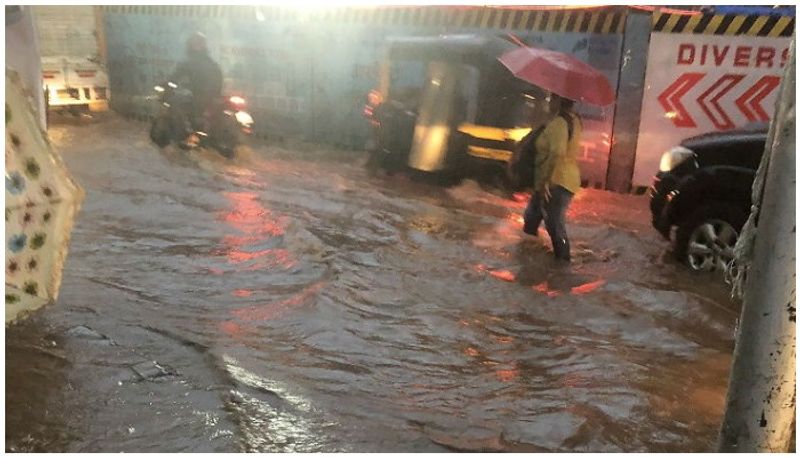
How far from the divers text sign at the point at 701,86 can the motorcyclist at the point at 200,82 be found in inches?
235

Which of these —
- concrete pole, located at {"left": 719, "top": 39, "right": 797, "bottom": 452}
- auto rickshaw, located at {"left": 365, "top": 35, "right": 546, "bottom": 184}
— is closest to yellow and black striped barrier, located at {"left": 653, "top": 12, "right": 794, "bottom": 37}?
auto rickshaw, located at {"left": 365, "top": 35, "right": 546, "bottom": 184}

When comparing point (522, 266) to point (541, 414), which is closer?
point (541, 414)

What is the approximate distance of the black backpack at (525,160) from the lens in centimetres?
638

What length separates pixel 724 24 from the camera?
8211 millimetres

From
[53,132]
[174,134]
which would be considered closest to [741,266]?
[174,134]

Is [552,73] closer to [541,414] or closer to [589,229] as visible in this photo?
[589,229]

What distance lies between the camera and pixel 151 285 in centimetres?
561

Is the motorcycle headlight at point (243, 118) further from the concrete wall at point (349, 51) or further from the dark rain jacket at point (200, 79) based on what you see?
the concrete wall at point (349, 51)

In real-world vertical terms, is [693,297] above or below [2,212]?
below

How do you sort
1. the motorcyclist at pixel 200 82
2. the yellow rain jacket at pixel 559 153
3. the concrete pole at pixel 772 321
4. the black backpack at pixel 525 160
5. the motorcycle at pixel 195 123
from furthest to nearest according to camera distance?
the motorcycle at pixel 195 123, the motorcyclist at pixel 200 82, the black backpack at pixel 525 160, the yellow rain jacket at pixel 559 153, the concrete pole at pixel 772 321

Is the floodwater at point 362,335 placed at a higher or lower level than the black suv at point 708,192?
lower

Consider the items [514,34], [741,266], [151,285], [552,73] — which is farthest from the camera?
[514,34]

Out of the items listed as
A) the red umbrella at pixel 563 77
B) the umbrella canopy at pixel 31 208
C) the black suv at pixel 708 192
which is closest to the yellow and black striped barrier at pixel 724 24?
the black suv at pixel 708 192

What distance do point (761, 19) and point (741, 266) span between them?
256 inches
